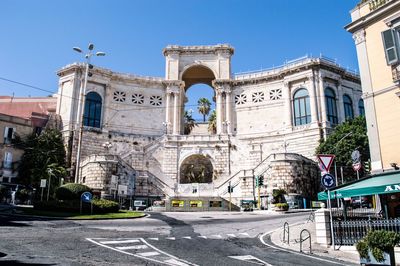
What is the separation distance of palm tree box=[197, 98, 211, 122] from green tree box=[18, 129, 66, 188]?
34.0 metres

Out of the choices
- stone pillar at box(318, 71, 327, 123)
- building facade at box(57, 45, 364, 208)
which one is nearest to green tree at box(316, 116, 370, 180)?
building facade at box(57, 45, 364, 208)

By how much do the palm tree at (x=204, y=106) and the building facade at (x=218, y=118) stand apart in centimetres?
1864

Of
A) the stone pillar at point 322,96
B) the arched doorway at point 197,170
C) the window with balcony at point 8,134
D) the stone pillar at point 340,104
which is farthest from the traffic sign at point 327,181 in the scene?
the window with balcony at point 8,134

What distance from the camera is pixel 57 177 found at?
135 feet

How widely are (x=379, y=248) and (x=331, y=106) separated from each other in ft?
138

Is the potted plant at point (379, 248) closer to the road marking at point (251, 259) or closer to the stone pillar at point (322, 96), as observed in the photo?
the road marking at point (251, 259)

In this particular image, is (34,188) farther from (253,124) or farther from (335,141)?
(335,141)

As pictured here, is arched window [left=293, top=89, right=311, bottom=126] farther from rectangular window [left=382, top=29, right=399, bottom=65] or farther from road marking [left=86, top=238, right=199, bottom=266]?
road marking [left=86, top=238, right=199, bottom=266]

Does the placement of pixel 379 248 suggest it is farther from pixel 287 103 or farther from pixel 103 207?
pixel 287 103

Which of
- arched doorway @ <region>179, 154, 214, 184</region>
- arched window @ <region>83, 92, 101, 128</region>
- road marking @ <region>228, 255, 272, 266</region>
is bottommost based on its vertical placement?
road marking @ <region>228, 255, 272, 266</region>

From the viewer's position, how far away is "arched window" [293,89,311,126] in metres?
48.4

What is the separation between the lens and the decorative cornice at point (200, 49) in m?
55.4

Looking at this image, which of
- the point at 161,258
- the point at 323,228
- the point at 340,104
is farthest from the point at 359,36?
the point at 340,104

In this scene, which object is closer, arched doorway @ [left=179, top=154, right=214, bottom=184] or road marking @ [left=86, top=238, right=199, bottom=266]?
road marking @ [left=86, top=238, right=199, bottom=266]
